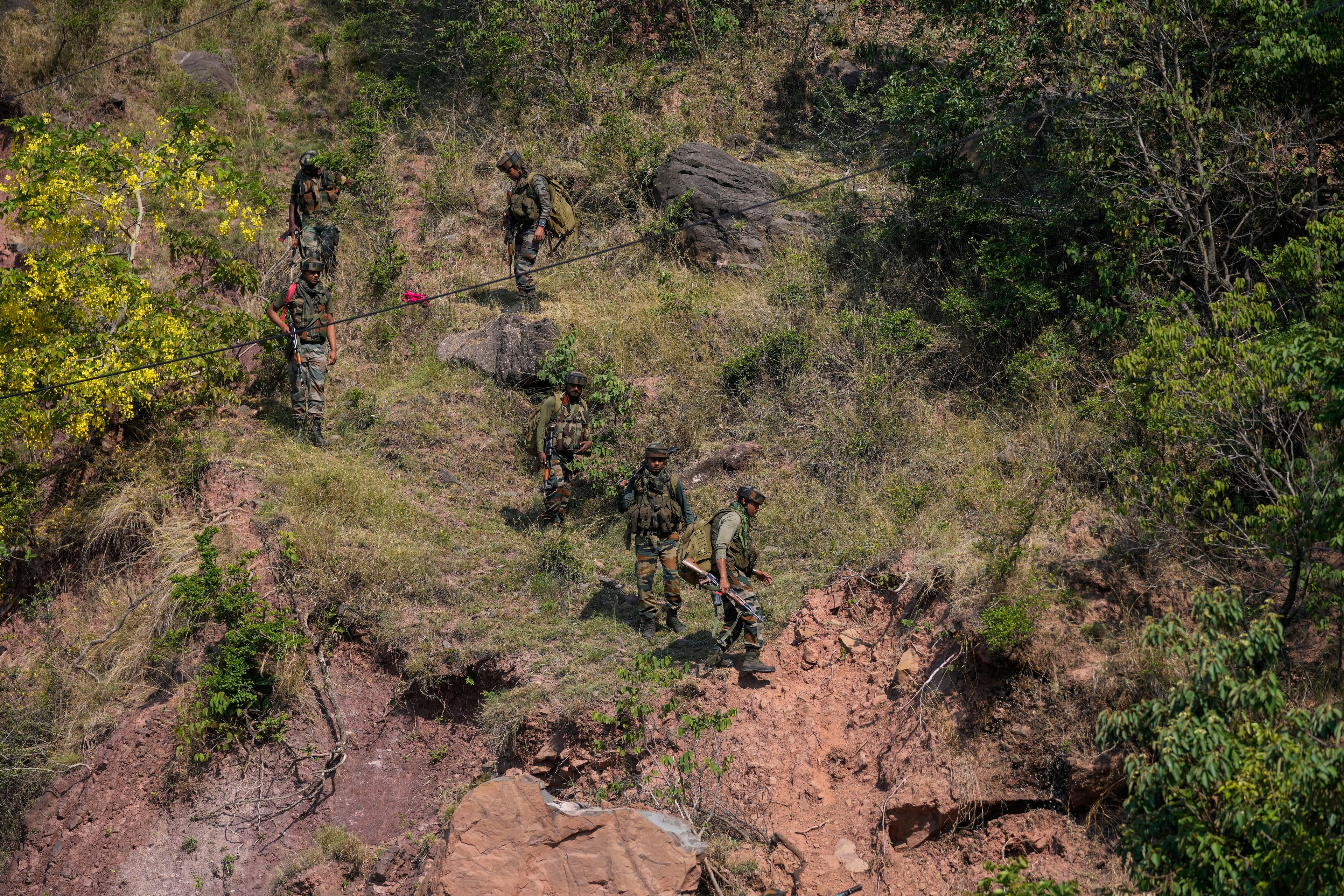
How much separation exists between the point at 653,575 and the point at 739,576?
1128 mm

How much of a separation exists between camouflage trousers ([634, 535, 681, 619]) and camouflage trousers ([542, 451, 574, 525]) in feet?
4.86

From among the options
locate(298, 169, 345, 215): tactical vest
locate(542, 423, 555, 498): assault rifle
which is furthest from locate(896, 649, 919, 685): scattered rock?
locate(298, 169, 345, 215): tactical vest

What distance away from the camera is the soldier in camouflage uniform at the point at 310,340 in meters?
11.3

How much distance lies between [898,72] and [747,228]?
104 inches

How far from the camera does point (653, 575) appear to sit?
937cm

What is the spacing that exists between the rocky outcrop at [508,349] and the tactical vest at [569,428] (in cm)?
160

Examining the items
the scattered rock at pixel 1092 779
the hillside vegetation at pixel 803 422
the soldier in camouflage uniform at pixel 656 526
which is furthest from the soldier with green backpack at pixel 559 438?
the scattered rock at pixel 1092 779

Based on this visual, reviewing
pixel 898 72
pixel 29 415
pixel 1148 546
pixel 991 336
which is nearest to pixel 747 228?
pixel 898 72

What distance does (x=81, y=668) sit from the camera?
375 inches

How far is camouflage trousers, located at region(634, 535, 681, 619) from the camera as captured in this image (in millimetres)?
9156

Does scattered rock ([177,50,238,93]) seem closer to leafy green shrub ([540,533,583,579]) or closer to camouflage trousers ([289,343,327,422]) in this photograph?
camouflage trousers ([289,343,327,422])

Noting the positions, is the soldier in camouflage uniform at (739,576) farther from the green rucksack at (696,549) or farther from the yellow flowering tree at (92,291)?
the yellow flowering tree at (92,291)

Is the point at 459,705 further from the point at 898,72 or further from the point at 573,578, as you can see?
the point at 898,72

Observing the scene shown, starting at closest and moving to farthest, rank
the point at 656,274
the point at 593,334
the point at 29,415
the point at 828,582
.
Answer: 1. the point at 828,582
2. the point at 29,415
3. the point at 593,334
4. the point at 656,274
